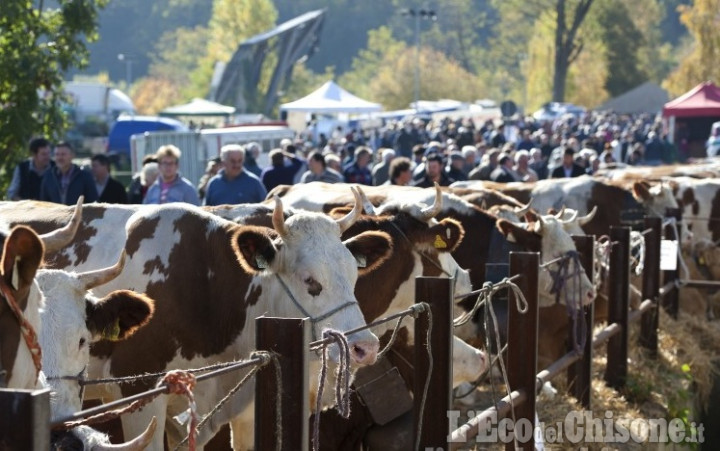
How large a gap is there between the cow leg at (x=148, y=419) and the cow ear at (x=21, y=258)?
228cm

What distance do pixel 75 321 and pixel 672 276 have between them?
8818 millimetres

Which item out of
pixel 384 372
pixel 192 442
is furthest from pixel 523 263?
pixel 192 442

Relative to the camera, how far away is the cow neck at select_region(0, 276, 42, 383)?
11.4 ft

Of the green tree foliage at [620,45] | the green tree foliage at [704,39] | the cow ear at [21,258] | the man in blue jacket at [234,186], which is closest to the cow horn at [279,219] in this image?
the cow ear at [21,258]

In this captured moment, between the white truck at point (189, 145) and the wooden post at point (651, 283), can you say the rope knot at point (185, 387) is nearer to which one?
the wooden post at point (651, 283)

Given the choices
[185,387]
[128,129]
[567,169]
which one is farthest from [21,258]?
[128,129]

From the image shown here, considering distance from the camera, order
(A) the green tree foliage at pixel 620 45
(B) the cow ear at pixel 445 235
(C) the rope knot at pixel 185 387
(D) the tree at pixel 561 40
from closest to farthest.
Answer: (C) the rope knot at pixel 185 387 → (B) the cow ear at pixel 445 235 → (D) the tree at pixel 561 40 → (A) the green tree foliage at pixel 620 45

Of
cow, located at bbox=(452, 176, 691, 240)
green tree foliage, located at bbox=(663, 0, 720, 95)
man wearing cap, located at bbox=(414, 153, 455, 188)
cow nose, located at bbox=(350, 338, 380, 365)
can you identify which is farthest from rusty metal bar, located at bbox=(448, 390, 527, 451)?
green tree foliage, located at bbox=(663, 0, 720, 95)

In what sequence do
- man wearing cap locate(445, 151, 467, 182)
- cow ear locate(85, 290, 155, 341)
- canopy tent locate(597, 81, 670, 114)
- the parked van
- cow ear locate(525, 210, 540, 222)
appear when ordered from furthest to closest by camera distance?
1. canopy tent locate(597, 81, 670, 114)
2. the parked van
3. man wearing cap locate(445, 151, 467, 182)
4. cow ear locate(525, 210, 540, 222)
5. cow ear locate(85, 290, 155, 341)

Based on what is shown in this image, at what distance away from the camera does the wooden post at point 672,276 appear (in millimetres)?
12023

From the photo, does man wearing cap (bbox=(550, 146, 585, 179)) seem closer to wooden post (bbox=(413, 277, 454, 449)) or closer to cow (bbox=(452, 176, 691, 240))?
cow (bbox=(452, 176, 691, 240))

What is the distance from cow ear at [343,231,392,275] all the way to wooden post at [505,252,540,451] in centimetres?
78

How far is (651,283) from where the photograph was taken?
34.9ft

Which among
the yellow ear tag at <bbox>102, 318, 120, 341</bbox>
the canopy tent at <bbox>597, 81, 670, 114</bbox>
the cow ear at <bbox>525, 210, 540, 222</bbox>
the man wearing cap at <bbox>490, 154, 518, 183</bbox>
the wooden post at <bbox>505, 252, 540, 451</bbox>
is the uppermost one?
the canopy tent at <bbox>597, 81, 670, 114</bbox>
